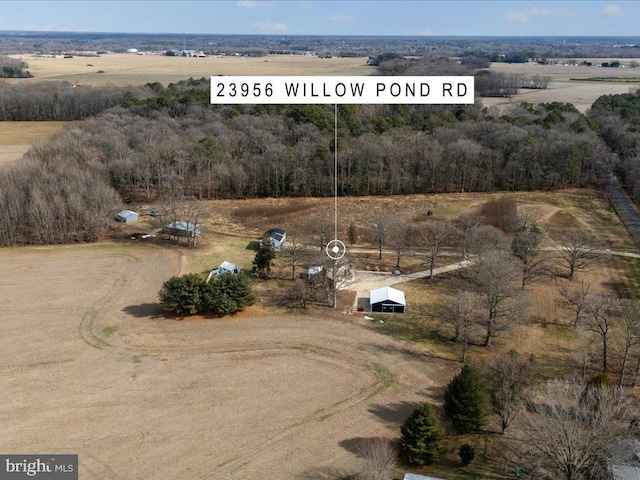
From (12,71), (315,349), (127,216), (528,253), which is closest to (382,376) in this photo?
(315,349)

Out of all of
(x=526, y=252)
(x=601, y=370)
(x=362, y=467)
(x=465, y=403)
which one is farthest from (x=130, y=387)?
(x=526, y=252)

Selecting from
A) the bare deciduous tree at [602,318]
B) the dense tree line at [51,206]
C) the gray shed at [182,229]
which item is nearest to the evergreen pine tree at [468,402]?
the bare deciduous tree at [602,318]

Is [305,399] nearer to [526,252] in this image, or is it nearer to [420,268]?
[420,268]

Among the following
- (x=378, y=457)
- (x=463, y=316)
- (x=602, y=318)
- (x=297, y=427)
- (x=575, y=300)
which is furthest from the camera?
(x=575, y=300)

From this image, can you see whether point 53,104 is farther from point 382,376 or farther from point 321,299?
point 382,376

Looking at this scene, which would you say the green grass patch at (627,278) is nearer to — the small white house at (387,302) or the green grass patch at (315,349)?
the small white house at (387,302)
